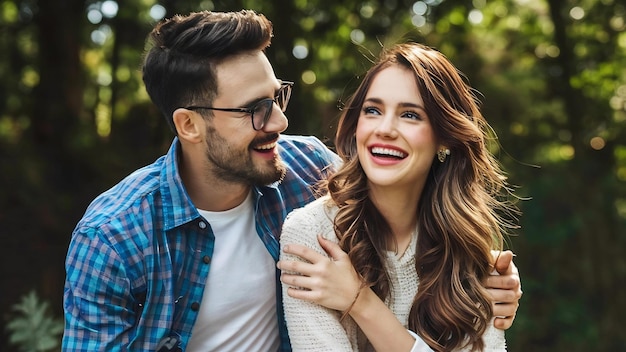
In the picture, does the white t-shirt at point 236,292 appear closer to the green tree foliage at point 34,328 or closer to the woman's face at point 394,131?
the woman's face at point 394,131

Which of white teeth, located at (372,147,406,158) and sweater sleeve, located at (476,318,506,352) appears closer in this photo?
white teeth, located at (372,147,406,158)

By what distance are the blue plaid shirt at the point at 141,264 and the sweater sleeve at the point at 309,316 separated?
0.18m

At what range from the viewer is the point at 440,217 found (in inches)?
128

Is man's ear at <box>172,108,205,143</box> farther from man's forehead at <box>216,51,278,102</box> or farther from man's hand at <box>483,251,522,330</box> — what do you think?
man's hand at <box>483,251,522,330</box>

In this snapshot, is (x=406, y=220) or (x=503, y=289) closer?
(x=503, y=289)

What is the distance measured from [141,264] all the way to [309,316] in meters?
0.66

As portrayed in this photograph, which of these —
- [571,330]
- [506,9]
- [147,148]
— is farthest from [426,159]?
[506,9]

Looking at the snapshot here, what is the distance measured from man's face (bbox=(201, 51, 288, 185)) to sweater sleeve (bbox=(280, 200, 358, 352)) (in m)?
0.23

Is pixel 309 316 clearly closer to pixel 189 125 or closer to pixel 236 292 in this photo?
pixel 236 292

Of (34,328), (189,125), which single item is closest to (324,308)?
(189,125)

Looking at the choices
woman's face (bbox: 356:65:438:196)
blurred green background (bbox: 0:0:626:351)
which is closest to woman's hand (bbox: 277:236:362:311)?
woman's face (bbox: 356:65:438:196)

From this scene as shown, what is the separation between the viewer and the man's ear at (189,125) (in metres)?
3.26

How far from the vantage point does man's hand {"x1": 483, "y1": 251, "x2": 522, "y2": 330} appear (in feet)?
10.2

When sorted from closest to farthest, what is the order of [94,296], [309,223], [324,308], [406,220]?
[94,296]
[324,308]
[309,223]
[406,220]
